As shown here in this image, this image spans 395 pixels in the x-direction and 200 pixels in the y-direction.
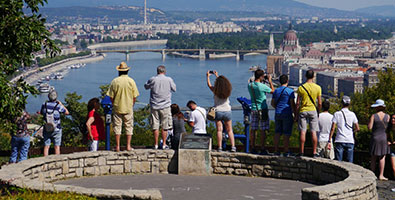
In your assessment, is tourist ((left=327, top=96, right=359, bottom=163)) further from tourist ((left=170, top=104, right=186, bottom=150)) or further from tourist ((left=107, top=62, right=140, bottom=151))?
tourist ((left=107, top=62, right=140, bottom=151))

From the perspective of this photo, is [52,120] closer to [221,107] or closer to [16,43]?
[16,43]

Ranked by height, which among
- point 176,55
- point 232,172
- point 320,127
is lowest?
point 176,55

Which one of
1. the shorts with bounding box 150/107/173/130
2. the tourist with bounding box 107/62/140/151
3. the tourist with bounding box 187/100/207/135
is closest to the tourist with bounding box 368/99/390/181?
the tourist with bounding box 187/100/207/135

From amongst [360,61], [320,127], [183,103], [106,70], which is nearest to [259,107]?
[320,127]

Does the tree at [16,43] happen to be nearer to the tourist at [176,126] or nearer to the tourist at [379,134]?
the tourist at [176,126]

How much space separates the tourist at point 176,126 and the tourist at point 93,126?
80 cm

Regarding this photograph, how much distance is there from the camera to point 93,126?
830 cm

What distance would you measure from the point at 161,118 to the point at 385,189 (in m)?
2.52

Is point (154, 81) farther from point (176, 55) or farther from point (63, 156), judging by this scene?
point (176, 55)

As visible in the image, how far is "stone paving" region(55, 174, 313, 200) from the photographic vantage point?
22.3 ft

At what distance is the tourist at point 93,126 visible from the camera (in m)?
8.23

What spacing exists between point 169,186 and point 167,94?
1.35 metres

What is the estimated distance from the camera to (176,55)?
161 meters

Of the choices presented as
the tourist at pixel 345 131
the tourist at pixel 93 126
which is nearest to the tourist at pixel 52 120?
the tourist at pixel 93 126
